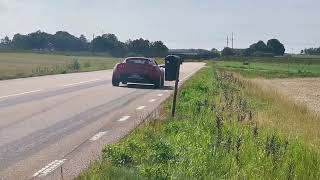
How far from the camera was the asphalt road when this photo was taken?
7902 mm

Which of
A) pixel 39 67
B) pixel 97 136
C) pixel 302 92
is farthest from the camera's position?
pixel 39 67

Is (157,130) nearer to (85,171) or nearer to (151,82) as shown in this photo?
(85,171)

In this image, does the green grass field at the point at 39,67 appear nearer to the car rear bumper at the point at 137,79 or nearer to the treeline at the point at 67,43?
the car rear bumper at the point at 137,79

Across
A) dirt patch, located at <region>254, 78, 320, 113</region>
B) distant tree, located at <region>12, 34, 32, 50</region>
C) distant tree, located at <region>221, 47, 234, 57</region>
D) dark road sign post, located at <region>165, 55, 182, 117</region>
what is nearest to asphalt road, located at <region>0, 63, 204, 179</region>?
dark road sign post, located at <region>165, 55, 182, 117</region>

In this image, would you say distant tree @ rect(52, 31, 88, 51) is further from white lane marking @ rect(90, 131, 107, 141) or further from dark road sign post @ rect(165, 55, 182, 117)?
white lane marking @ rect(90, 131, 107, 141)

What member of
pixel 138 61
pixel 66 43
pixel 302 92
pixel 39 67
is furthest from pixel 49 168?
pixel 66 43

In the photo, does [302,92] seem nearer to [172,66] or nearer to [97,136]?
[172,66]

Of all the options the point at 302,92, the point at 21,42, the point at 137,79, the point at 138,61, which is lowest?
the point at 302,92

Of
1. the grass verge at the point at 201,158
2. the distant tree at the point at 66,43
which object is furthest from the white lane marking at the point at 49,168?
the distant tree at the point at 66,43

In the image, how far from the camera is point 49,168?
768 cm

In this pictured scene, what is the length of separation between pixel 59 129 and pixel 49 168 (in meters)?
3.95

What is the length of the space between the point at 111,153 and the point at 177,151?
2.76 ft

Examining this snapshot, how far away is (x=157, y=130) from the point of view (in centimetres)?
1073

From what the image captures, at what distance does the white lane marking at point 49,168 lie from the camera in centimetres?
734
